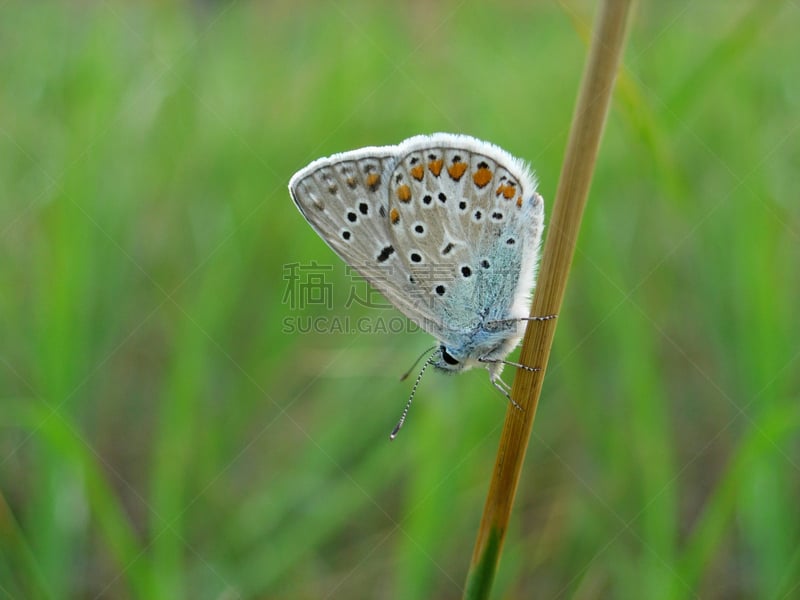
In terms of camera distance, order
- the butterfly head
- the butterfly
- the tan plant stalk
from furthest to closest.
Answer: the butterfly head
the butterfly
the tan plant stalk

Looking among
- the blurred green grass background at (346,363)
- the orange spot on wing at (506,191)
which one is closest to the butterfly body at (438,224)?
the orange spot on wing at (506,191)

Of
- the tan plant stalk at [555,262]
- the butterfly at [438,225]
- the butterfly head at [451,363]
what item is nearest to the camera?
the tan plant stalk at [555,262]

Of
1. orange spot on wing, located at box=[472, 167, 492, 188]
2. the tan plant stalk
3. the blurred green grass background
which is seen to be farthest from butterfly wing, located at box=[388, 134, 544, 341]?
the tan plant stalk

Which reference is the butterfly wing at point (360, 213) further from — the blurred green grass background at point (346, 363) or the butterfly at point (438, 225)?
the blurred green grass background at point (346, 363)

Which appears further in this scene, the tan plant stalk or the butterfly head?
the butterfly head

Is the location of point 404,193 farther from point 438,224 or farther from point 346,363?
point 346,363

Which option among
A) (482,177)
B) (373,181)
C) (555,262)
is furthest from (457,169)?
(555,262)

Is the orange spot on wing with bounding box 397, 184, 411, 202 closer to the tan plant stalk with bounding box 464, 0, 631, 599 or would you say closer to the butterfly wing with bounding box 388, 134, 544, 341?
the butterfly wing with bounding box 388, 134, 544, 341

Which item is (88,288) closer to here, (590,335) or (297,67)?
(590,335)
